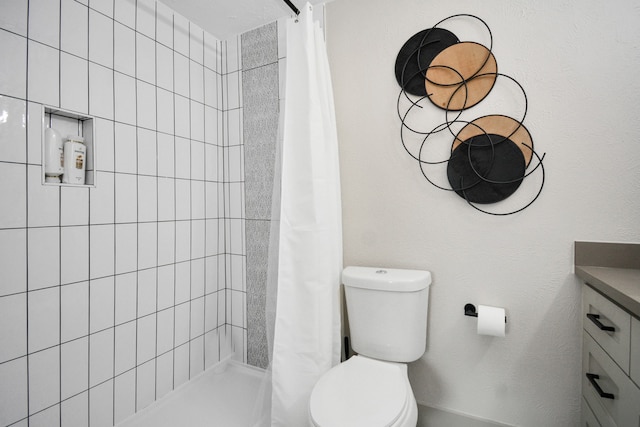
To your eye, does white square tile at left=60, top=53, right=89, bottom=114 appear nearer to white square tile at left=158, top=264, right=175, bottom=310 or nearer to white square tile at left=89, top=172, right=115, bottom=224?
white square tile at left=89, top=172, right=115, bottom=224

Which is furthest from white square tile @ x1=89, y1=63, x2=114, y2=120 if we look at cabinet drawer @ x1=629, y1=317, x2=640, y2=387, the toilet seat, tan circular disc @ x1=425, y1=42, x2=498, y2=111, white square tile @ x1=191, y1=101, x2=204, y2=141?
cabinet drawer @ x1=629, y1=317, x2=640, y2=387

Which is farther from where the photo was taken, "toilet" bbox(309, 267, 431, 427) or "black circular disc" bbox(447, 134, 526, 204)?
"black circular disc" bbox(447, 134, 526, 204)

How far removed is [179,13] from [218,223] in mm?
1239

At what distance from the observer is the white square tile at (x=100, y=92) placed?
130 cm

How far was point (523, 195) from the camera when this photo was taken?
1253mm

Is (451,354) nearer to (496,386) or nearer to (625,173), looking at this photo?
(496,386)

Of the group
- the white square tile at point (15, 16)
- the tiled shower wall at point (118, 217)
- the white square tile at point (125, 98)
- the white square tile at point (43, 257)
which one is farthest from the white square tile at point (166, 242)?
the white square tile at point (15, 16)

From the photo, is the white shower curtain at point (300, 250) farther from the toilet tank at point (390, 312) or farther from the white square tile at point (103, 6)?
the white square tile at point (103, 6)

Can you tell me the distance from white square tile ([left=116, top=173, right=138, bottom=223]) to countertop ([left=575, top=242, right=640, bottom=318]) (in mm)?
1894

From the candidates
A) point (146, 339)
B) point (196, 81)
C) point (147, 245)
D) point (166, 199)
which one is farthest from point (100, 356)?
point (196, 81)

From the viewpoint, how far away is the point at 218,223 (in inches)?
76.9

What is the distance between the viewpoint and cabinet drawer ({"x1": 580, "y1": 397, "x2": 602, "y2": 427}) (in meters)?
1.02

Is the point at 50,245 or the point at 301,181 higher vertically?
the point at 301,181

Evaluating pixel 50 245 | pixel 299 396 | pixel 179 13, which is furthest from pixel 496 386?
pixel 179 13
